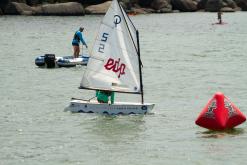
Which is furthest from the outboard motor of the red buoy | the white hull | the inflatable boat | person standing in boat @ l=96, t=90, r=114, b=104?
the red buoy

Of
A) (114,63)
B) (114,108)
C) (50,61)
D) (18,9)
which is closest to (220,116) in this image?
(114,108)

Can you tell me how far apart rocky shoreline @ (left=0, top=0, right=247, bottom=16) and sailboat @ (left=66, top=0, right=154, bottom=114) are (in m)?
96.0

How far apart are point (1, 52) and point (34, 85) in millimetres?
25804

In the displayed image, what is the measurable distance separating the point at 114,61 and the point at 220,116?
19.6ft

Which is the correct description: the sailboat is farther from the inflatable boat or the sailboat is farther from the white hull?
the inflatable boat

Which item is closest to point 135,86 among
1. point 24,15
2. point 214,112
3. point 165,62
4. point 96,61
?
point 96,61

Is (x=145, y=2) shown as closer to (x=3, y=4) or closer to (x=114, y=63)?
(x=3, y=4)

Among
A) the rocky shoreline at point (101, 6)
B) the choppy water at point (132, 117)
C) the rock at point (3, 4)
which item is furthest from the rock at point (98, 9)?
the choppy water at point (132, 117)

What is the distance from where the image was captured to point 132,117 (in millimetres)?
32969

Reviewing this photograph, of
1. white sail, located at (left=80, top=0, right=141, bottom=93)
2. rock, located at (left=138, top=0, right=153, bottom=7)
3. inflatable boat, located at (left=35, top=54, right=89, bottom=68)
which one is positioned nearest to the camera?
white sail, located at (left=80, top=0, right=141, bottom=93)

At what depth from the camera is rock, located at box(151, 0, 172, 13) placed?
144 meters

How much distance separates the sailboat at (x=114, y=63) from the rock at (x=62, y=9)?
96037 mm

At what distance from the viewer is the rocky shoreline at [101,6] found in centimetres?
13025

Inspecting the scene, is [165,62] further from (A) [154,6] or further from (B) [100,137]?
(A) [154,6]
